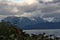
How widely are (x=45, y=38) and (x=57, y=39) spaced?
413mm

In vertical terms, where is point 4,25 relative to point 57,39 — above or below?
above

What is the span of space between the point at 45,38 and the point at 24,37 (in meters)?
0.67

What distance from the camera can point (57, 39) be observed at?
26.4ft

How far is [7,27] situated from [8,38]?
75cm

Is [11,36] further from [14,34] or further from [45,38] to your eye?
[45,38]

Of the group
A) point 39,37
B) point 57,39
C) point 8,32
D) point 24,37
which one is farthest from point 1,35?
point 57,39

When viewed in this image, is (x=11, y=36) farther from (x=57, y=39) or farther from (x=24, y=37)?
(x=57, y=39)

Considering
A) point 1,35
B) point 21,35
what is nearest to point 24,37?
point 21,35

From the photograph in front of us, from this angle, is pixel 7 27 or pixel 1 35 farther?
pixel 7 27

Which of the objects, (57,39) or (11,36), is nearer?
(11,36)

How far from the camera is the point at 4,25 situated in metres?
8.17

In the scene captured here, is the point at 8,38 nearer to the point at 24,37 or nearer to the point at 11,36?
the point at 11,36

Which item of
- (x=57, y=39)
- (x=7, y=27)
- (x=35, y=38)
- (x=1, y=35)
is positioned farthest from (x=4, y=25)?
(x=57, y=39)

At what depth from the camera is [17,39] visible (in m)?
7.39
